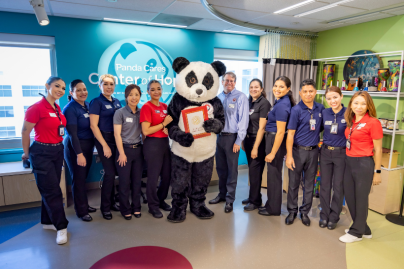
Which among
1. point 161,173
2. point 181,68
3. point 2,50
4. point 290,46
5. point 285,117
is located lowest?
point 161,173

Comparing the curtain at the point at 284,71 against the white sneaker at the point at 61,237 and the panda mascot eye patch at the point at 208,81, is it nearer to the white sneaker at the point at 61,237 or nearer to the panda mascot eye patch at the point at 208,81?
the panda mascot eye patch at the point at 208,81

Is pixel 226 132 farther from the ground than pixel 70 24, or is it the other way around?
pixel 70 24

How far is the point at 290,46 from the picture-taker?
14.8 feet

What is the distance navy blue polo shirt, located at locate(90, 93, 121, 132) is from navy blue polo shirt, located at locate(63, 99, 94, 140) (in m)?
0.12

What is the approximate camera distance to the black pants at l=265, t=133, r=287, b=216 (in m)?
2.93

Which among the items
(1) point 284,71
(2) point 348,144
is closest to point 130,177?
(2) point 348,144

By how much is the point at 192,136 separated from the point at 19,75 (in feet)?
8.55

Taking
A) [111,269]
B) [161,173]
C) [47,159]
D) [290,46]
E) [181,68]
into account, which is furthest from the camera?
[290,46]

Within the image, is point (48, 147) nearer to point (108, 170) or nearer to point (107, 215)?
point (108, 170)

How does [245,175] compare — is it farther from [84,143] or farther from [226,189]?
[84,143]

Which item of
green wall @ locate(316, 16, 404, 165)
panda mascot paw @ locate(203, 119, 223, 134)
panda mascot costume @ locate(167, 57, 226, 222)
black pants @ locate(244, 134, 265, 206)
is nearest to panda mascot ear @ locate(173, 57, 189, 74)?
panda mascot costume @ locate(167, 57, 226, 222)

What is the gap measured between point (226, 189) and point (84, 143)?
1.74 meters

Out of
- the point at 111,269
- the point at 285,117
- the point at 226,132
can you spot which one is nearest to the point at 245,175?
the point at 226,132

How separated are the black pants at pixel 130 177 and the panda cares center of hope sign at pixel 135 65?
1.47 meters
